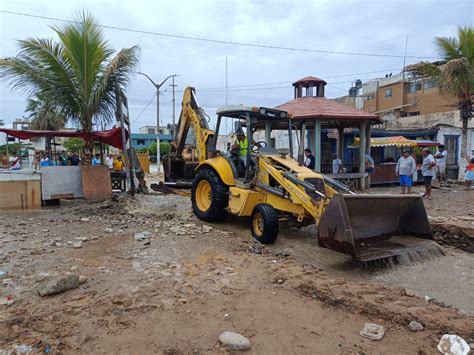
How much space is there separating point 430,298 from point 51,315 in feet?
12.9

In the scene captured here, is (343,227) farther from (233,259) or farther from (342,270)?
(233,259)

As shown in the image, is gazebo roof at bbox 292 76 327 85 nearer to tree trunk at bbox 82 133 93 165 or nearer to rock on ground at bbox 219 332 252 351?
tree trunk at bbox 82 133 93 165

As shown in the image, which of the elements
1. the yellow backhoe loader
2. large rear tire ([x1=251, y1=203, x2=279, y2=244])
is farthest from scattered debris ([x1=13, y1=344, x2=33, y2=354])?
large rear tire ([x1=251, y1=203, x2=279, y2=244])

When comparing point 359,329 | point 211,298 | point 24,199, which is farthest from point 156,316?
point 24,199

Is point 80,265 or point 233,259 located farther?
point 233,259

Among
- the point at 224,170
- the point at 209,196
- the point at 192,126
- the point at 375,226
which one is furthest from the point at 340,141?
the point at 375,226

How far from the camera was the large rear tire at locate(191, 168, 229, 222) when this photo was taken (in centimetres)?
763

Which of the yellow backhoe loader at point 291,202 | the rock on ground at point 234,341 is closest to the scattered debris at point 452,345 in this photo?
the rock on ground at point 234,341

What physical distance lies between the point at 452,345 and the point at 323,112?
1139 cm

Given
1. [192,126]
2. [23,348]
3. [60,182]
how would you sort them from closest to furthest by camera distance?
[23,348] < [192,126] < [60,182]

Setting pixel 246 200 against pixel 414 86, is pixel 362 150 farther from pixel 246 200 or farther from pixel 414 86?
pixel 414 86

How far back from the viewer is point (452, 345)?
3.03 metres

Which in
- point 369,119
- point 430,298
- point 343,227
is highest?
point 369,119

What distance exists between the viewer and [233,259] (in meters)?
5.51
